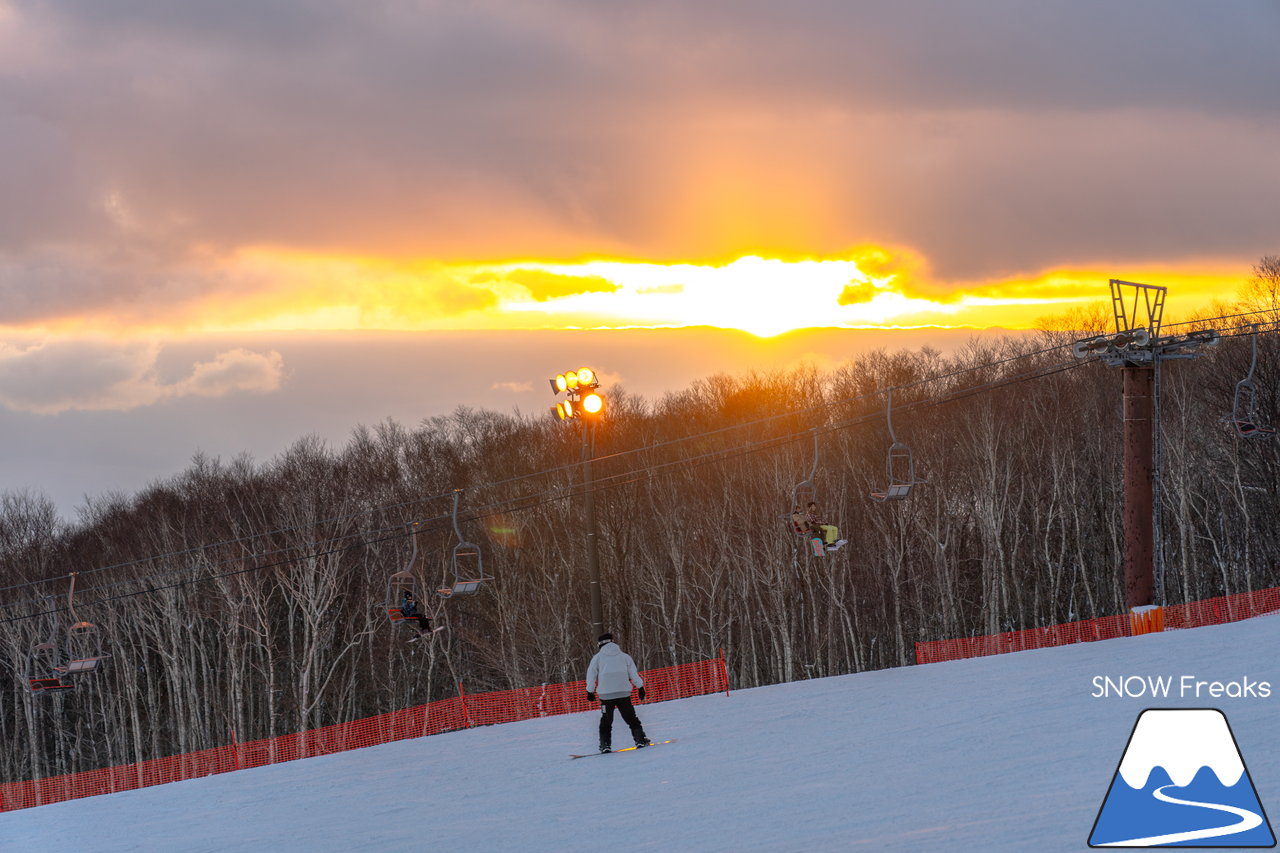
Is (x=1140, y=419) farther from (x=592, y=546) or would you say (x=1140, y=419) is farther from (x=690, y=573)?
(x=690, y=573)

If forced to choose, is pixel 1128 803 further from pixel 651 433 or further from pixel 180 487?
pixel 180 487

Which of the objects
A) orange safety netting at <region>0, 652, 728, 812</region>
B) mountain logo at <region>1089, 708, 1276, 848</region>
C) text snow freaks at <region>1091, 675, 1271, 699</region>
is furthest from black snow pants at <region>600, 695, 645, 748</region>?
orange safety netting at <region>0, 652, 728, 812</region>

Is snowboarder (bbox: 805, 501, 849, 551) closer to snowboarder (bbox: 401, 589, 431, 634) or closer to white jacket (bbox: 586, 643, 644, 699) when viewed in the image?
snowboarder (bbox: 401, 589, 431, 634)

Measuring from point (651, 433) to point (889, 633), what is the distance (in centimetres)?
2243

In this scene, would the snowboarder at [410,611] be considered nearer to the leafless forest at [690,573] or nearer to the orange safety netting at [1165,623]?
the orange safety netting at [1165,623]

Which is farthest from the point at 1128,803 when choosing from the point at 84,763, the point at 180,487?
the point at 180,487

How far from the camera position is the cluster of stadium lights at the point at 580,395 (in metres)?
26.7

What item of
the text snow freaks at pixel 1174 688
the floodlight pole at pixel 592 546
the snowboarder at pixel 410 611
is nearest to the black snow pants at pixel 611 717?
the floodlight pole at pixel 592 546

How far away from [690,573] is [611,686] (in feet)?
165

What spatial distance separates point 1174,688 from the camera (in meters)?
18.0

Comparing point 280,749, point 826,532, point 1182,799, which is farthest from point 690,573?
point 1182,799

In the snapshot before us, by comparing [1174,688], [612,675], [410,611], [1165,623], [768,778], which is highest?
[612,675]

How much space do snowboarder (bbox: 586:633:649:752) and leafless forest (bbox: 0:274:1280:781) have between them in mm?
43698

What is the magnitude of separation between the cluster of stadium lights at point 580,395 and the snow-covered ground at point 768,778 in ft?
19.7
